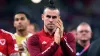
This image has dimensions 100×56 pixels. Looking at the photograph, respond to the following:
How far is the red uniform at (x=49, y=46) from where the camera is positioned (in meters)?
8.56

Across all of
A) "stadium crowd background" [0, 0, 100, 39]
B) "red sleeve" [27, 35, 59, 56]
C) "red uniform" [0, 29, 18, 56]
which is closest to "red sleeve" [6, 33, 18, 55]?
"red uniform" [0, 29, 18, 56]

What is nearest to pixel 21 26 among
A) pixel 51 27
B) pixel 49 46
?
pixel 51 27

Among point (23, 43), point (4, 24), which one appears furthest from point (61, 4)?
point (23, 43)

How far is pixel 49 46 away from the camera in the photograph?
344 inches

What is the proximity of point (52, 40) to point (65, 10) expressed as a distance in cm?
1358

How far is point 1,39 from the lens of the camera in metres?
8.90

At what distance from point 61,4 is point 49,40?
13554mm

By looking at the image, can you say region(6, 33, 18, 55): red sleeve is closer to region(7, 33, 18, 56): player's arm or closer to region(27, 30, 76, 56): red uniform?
region(7, 33, 18, 56): player's arm

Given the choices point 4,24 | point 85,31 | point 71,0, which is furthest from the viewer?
point 71,0

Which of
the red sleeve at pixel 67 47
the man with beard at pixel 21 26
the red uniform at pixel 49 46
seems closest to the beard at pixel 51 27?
the red uniform at pixel 49 46

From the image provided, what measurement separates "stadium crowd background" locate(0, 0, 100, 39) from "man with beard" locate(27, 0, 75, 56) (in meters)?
11.8

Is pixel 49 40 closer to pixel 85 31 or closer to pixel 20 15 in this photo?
pixel 20 15

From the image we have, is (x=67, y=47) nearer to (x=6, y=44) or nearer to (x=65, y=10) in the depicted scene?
(x=6, y=44)

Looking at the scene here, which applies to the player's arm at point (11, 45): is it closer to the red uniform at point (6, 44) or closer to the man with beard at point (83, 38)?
the red uniform at point (6, 44)
